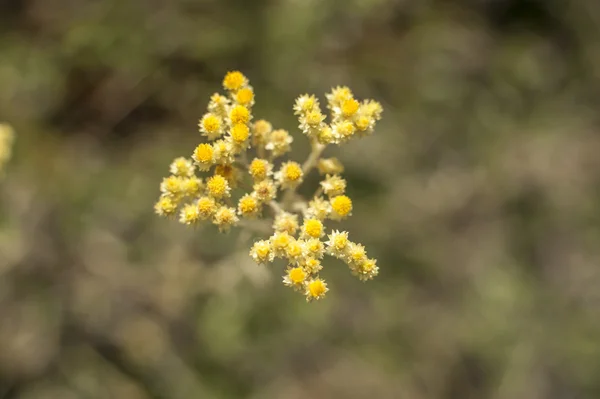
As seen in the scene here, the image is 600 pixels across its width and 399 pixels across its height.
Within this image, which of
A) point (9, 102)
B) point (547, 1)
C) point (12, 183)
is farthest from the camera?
point (547, 1)

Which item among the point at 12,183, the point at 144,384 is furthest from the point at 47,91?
the point at 144,384

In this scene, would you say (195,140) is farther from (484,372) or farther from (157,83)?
(484,372)

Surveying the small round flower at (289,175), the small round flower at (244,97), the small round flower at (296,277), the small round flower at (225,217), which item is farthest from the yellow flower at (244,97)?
the small round flower at (296,277)

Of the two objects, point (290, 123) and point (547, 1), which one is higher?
point (547, 1)

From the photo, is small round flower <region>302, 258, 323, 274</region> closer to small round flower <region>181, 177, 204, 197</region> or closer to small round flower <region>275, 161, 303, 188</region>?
small round flower <region>275, 161, 303, 188</region>

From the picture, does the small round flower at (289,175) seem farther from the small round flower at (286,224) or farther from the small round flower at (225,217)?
the small round flower at (225,217)

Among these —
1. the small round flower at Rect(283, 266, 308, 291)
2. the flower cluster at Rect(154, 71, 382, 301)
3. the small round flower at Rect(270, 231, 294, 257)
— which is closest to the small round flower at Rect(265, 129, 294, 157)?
the flower cluster at Rect(154, 71, 382, 301)

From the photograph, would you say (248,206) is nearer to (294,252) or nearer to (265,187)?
(265,187)
